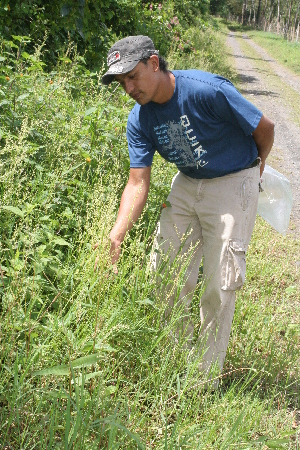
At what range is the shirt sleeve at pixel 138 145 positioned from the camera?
308 centimetres

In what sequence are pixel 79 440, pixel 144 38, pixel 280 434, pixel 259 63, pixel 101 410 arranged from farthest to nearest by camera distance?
pixel 259 63 → pixel 144 38 → pixel 280 434 → pixel 101 410 → pixel 79 440

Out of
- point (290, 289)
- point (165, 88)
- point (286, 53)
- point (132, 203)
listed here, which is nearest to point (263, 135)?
point (165, 88)

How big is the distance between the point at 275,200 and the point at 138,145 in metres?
1.14

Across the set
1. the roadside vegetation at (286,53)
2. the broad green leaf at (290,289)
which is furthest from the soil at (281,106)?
the broad green leaf at (290,289)

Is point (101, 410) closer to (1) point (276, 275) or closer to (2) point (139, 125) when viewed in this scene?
(2) point (139, 125)

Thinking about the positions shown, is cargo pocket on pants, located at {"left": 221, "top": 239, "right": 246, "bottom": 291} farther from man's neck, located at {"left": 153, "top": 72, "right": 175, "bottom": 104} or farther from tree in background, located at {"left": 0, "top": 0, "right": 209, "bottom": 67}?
tree in background, located at {"left": 0, "top": 0, "right": 209, "bottom": 67}

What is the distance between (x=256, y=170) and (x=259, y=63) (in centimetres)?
2462

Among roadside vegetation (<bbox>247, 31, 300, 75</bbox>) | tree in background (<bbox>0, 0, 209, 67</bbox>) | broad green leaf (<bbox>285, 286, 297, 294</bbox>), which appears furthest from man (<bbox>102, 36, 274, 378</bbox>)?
roadside vegetation (<bbox>247, 31, 300, 75</bbox>)

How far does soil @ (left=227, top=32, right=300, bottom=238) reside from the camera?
8.28m

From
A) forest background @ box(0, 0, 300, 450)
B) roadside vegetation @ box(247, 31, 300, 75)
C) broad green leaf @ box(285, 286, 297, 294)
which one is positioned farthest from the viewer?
roadside vegetation @ box(247, 31, 300, 75)

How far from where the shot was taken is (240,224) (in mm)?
3006

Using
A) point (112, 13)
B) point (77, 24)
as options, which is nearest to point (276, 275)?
point (77, 24)

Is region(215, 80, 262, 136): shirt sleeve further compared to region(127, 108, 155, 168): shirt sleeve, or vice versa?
region(127, 108, 155, 168): shirt sleeve

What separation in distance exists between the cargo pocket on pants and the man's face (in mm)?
948
